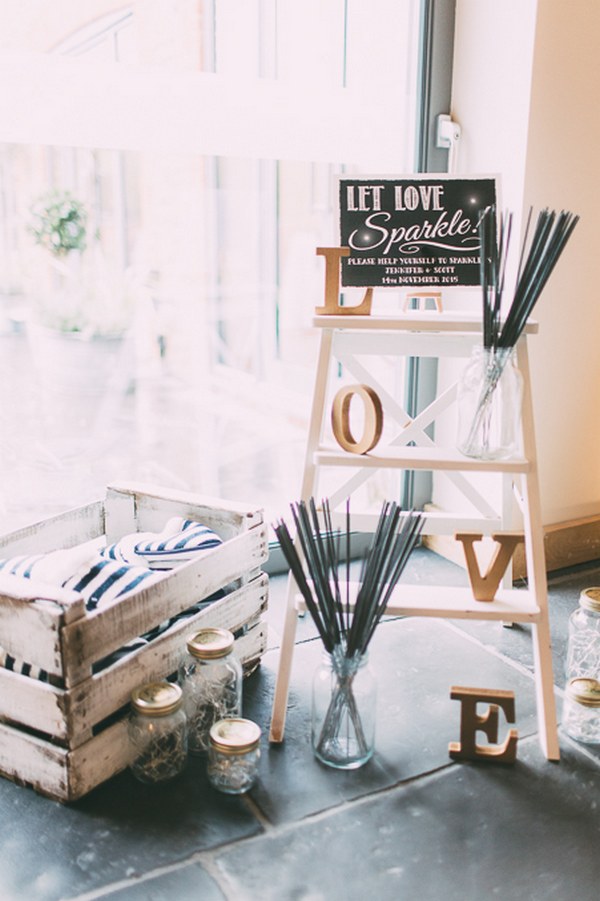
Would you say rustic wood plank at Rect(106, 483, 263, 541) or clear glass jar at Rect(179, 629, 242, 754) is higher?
rustic wood plank at Rect(106, 483, 263, 541)

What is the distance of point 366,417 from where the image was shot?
1.59 metres

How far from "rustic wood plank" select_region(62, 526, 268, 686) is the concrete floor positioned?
273 mm

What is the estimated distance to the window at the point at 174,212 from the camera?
1946mm

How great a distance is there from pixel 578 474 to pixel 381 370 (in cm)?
67

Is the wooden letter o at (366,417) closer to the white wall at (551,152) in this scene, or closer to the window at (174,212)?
the window at (174,212)

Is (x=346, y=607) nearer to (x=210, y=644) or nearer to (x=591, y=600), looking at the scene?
(x=210, y=644)

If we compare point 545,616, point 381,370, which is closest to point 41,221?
point 381,370

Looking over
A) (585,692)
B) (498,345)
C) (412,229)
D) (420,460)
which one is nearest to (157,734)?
(420,460)

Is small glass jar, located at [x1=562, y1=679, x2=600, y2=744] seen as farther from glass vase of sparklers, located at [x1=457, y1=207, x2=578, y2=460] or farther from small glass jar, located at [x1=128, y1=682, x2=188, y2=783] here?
small glass jar, located at [x1=128, y1=682, x2=188, y2=783]

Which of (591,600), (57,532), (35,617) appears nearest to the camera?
(35,617)

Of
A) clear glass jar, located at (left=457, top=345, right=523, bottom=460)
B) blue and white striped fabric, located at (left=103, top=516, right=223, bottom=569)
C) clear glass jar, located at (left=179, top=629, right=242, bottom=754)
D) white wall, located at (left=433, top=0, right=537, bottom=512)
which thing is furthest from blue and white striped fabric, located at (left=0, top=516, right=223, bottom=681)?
white wall, located at (left=433, top=0, right=537, bottom=512)

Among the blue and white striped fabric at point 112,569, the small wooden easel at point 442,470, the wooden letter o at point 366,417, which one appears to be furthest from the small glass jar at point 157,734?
the wooden letter o at point 366,417

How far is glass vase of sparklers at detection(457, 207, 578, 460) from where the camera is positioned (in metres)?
1.42

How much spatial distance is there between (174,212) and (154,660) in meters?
1.17
